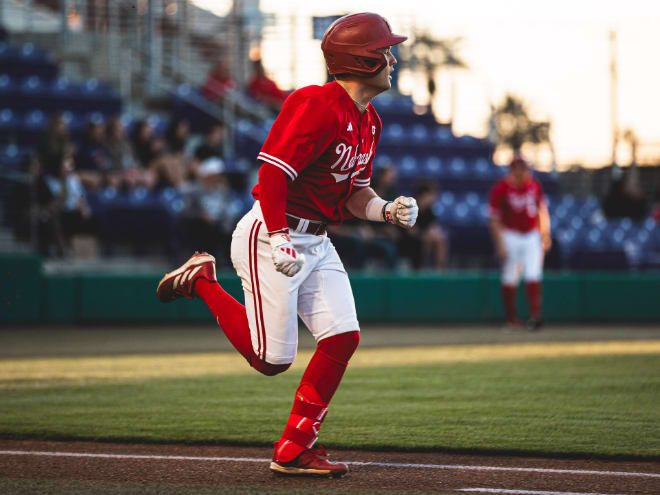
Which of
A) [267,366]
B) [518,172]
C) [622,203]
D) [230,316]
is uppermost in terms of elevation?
[518,172]

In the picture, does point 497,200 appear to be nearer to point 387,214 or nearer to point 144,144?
point 144,144

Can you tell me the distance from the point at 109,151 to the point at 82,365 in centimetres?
603

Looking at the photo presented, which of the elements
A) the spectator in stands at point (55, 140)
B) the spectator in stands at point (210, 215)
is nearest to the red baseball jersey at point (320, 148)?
the spectator in stands at point (210, 215)

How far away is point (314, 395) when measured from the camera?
4.24 meters

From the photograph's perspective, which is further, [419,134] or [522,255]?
[419,134]

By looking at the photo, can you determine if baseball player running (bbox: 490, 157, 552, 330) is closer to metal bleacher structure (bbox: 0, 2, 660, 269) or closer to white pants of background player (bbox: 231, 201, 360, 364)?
metal bleacher structure (bbox: 0, 2, 660, 269)

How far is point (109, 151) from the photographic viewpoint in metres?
14.3

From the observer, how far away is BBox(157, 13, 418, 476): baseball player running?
4.12 m

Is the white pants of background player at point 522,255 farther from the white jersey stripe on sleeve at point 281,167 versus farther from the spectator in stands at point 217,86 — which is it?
the white jersey stripe on sleeve at point 281,167

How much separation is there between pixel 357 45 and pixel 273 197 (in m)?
0.78

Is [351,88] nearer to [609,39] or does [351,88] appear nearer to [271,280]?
[271,280]

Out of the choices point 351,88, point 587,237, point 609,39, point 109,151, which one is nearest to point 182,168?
point 109,151

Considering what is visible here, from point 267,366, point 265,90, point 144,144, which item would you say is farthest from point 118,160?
point 267,366

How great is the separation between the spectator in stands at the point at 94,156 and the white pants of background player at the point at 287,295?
33.5 feet
